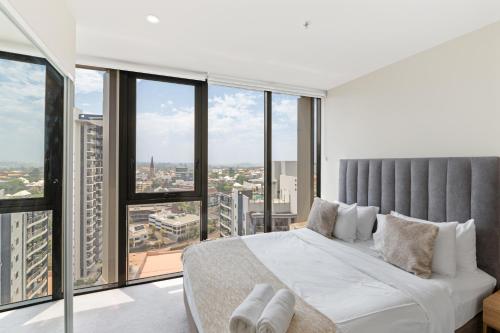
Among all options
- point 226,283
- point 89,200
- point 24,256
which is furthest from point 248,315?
point 89,200

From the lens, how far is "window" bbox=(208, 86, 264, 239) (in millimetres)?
3361

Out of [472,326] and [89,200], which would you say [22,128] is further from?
[472,326]

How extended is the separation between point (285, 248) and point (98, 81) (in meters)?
2.73

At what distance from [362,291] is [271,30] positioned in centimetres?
212

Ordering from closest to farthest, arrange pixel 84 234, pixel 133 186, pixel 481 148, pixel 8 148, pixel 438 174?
pixel 8 148 < pixel 481 148 < pixel 438 174 < pixel 84 234 < pixel 133 186

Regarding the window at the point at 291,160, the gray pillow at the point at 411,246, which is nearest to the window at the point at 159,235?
Answer: the window at the point at 291,160

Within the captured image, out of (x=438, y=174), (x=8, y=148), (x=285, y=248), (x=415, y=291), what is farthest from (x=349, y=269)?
(x=8, y=148)

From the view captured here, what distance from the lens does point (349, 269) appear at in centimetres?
186

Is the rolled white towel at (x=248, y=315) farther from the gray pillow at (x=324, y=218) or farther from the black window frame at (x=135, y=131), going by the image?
the black window frame at (x=135, y=131)

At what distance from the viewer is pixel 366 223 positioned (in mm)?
2676

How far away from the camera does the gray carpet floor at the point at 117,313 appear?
69.0 inches

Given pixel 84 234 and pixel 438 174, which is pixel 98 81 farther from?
pixel 438 174

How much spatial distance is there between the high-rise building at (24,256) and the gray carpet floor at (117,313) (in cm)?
12

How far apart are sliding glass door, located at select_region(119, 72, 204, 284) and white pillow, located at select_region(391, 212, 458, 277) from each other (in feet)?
8.22
